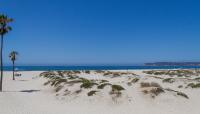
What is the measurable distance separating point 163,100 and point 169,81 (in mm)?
17878

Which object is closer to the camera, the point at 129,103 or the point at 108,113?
the point at 108,113

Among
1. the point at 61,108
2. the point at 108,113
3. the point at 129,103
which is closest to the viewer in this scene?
the point at 108,113

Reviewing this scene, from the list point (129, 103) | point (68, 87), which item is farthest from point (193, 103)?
point (68, 87)

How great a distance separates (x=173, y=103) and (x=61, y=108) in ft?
36.7

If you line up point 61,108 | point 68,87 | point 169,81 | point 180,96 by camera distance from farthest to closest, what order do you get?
1. point 169,81
2. point 68,87
3. point 180,96
4. point 61,108

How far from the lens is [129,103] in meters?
22.9

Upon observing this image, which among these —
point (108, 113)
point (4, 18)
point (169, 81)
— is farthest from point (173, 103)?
point (4, 18)

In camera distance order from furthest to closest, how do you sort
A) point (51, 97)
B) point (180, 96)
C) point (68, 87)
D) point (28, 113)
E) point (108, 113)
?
point (68, 87) < point (51, 97) < point (180, 96) < point (108, 113) < point (28, 113)

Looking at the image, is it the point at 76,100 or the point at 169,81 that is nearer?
the point at 76,100

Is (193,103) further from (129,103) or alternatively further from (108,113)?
(108,113)

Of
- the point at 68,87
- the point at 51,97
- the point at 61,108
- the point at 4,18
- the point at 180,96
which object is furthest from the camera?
the point at 4,18

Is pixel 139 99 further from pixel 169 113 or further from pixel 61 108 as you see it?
pixel 61 108

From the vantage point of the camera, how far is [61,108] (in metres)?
21.4

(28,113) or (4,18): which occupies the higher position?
(4,18)
